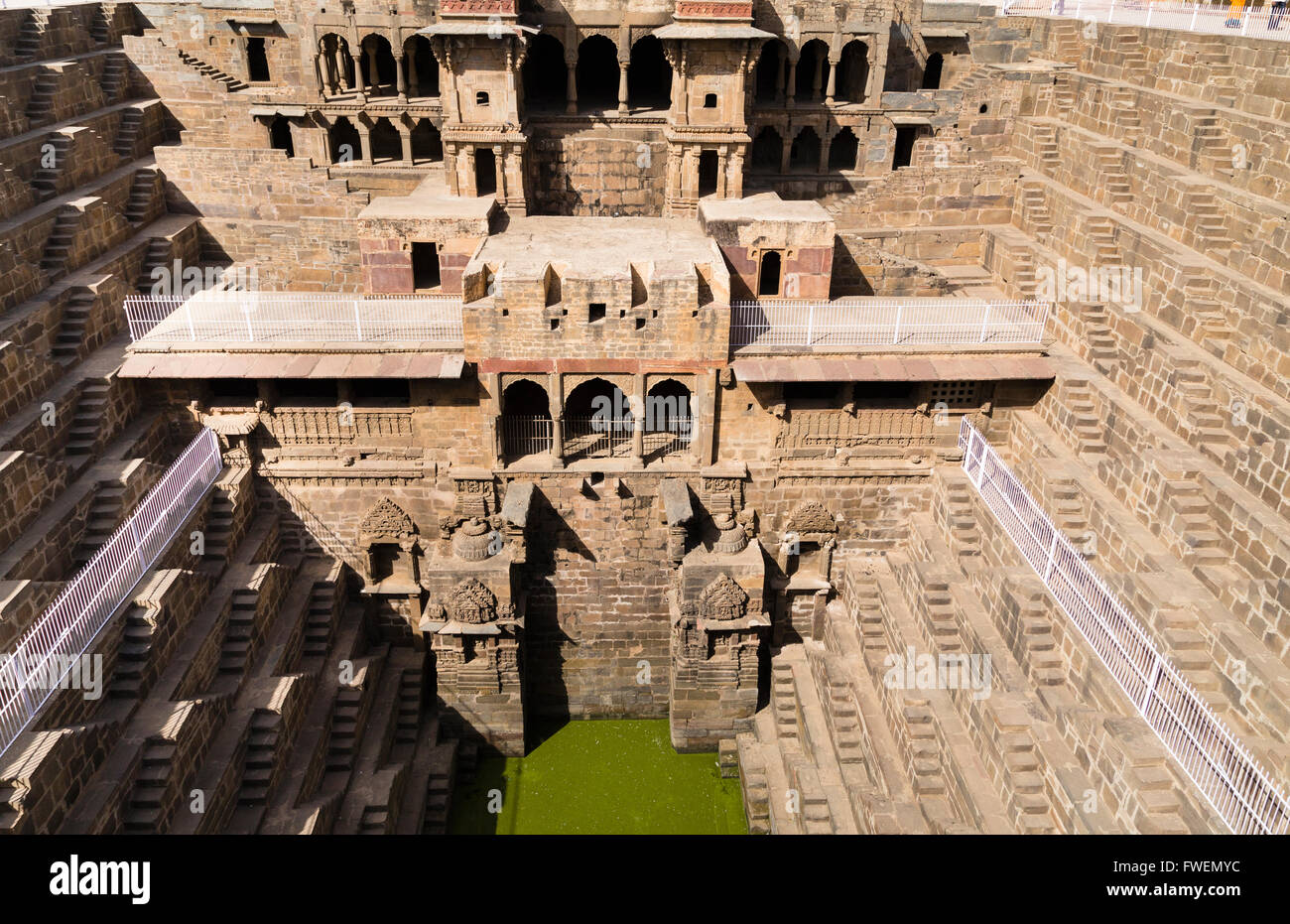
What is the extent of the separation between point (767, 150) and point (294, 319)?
1762cm

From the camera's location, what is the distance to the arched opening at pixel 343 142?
29934mm

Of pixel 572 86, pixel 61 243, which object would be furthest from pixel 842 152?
pixel 61 243

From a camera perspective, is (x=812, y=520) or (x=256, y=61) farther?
(x=256, y=61)

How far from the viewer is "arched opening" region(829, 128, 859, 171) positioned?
3191 centimetres

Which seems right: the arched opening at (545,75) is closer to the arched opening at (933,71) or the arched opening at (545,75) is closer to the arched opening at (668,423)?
the arched opening at (668,423)

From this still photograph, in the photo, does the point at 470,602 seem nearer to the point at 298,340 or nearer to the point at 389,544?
the point at 389,544

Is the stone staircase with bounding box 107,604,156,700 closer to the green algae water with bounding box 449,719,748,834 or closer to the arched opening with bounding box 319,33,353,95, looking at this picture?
the green algae water with bounding box 449,719,748,834

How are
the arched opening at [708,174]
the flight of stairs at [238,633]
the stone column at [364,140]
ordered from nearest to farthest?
the flight of stairs at [238,633]
the arched opening at [708,174]
the stone column at [364,140]

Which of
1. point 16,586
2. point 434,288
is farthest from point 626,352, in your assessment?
point 16,586

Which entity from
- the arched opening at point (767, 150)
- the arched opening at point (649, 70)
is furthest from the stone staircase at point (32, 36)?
the arched opening at point (767, 150)

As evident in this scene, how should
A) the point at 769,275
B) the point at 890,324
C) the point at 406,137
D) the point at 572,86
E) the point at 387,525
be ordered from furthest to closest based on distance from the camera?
1. the point at 406,137
2. the point at 572,86
3. the point at 769,275
4. the point at 387,525
5. the point at 890,324

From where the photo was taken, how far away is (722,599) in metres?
20.5

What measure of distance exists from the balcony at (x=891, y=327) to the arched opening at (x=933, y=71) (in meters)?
12.6

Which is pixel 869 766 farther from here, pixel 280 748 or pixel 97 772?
pixel 97 772
